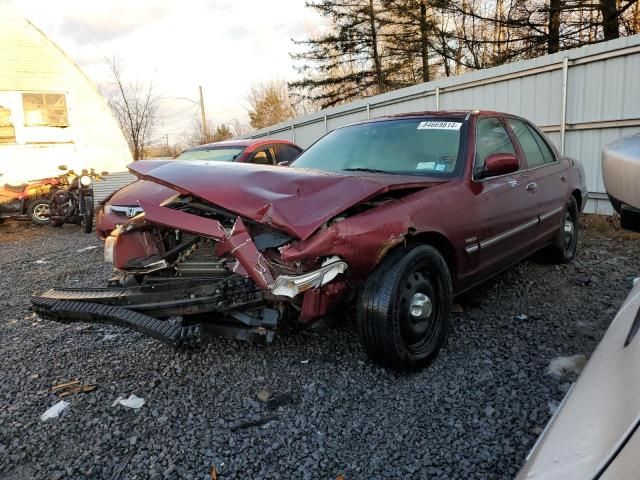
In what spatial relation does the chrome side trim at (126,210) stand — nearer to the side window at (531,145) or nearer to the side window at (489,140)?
the side window at (489,140)

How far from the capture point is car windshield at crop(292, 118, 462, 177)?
3.43 metres

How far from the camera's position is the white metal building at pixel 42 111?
12141mm

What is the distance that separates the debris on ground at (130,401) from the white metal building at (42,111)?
1158 centimetres

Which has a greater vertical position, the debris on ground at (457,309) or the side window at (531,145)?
the side window at (531,145)

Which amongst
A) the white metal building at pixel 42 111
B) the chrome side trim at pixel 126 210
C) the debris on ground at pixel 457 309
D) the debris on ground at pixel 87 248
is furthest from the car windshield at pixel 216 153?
the white metal building at pixel 42 111

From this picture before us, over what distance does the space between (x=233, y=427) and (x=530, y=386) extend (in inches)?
65.3

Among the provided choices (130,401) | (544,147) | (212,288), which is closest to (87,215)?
(130,401)

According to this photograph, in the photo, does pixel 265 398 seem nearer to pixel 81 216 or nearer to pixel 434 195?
pixel 434 195

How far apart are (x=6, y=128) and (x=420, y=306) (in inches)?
517

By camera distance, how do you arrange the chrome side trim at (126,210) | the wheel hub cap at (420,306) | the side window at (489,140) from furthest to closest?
the chrome side trim at (126,210), the side window at (489,140), the wheel hub cap at (420,306)

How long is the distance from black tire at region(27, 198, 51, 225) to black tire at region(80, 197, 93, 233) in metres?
1.30

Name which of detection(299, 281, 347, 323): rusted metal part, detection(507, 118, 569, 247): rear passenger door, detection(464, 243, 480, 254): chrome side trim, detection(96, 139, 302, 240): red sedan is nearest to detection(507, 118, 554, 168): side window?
detection(507, 118, 569, 247): rear passenger door

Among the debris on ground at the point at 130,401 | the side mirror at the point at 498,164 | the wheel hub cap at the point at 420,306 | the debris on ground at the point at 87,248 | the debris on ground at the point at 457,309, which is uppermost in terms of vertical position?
the side mirror at the point at 498,164

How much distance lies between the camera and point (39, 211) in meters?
10.8
